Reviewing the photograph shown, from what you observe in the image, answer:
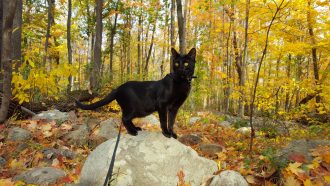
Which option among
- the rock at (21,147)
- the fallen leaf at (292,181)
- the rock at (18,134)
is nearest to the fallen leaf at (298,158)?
the fallen leaf at (292,181)

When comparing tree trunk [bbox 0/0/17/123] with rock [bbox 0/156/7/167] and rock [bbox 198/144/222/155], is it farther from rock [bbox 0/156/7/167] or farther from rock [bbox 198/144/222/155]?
rock [bbox 198/144/222/155]

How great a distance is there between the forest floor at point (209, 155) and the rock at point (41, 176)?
164mm

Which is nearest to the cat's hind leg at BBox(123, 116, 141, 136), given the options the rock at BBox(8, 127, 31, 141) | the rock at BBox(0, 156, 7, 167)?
the rock at BBox(0, 156, 7, 167)

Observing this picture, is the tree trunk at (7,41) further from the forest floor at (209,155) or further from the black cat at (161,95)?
the black cat at (161,95)

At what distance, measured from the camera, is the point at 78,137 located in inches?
256

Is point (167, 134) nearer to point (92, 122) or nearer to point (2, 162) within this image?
point (2, 162)

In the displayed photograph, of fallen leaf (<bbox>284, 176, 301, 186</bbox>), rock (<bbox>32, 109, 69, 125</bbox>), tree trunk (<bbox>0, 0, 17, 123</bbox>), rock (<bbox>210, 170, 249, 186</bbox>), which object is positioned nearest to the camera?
fallen leaf (<bbox>284, 176, 301, 186</bbox>)

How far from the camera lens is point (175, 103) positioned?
388 centimetres

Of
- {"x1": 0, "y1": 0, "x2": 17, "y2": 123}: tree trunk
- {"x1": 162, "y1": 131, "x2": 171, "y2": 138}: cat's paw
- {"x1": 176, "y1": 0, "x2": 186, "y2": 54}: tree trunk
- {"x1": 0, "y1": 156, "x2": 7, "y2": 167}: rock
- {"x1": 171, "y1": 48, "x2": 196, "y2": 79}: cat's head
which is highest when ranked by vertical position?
{"x1": 176, "y1": 0, "x2": 186, "y2": 54}: tree trunk

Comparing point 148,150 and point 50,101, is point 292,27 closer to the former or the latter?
point 50,101

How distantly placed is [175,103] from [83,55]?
153ft

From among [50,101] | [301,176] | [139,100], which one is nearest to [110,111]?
[50,101]

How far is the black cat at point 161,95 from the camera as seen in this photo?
375cm

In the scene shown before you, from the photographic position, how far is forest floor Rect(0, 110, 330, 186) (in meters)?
3.66
